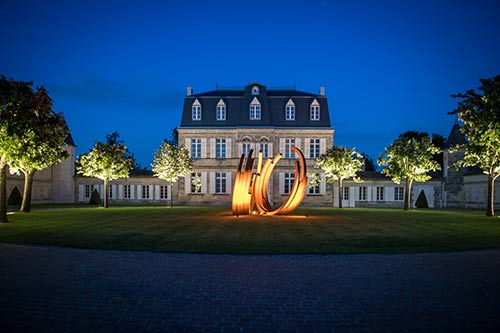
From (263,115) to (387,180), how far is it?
55.8 ft

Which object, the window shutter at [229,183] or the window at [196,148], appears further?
the window at [196,148]

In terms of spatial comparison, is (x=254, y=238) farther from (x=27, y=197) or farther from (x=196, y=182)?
(x=196, y=182)

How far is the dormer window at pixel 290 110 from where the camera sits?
48719 mm

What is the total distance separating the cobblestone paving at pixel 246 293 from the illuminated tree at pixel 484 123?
1809cm

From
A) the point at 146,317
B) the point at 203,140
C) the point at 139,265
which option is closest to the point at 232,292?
the point at 146,317

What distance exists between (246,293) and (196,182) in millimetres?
40607

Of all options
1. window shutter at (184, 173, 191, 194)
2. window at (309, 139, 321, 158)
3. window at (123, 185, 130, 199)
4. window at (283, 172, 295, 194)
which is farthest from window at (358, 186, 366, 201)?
window at (123, 185, 130, 199)

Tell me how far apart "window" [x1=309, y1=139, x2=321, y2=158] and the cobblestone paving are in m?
36.6

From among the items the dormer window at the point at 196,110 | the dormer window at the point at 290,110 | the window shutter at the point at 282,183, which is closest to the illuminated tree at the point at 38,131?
the dormer window at the point at 196,110

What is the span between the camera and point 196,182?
1876 inches

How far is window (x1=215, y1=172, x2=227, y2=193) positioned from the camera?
156 ft

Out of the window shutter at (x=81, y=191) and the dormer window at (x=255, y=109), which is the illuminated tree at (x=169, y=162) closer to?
the dormer window at (x=255, y=109)

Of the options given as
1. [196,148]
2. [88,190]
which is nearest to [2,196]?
[196,148]

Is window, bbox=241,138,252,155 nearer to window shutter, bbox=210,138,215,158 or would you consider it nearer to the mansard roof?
the mansard roof
